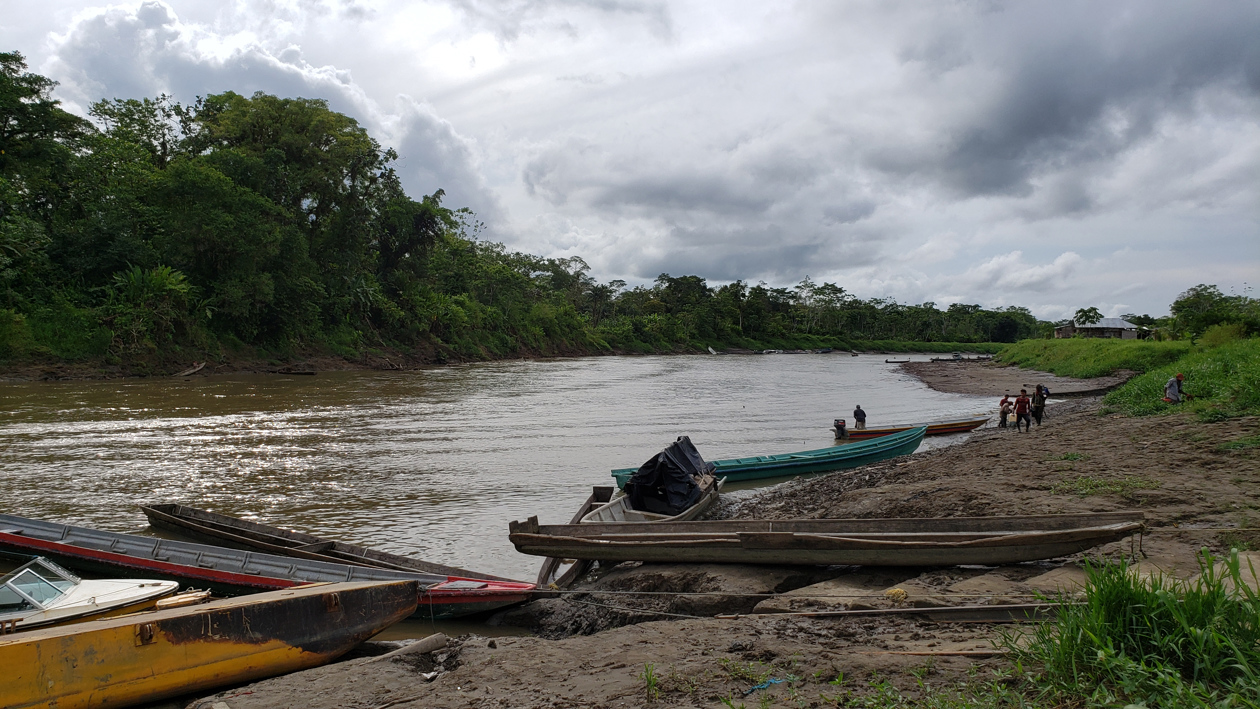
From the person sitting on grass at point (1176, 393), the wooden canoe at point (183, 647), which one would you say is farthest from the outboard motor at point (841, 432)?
the wooden canoe at point (183, 647)

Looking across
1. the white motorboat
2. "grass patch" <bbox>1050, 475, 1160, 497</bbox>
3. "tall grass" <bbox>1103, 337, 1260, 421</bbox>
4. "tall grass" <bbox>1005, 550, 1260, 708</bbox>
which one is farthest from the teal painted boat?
"tall grass" <bbox>1005, 550, 1260, 708</bbox>

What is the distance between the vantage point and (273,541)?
9.62 meters

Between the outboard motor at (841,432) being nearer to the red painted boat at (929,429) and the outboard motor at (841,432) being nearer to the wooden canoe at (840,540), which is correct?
the red painted boat at (929,429)

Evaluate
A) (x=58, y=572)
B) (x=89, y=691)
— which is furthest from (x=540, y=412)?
(x=89, y=691)

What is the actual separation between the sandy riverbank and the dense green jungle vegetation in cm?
3806

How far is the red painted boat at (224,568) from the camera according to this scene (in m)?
7.59

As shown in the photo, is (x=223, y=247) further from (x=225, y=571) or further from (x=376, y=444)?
(x=225, y=571)

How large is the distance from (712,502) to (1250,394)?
11.9 m

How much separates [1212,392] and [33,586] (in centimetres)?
2350

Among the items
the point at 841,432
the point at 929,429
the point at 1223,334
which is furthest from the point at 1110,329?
the point at 841,432

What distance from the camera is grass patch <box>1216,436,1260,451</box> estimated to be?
35.8ft

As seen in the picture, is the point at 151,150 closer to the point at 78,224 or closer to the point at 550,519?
the point at 78,224

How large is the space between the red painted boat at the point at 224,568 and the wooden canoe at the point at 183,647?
1195 millimetres

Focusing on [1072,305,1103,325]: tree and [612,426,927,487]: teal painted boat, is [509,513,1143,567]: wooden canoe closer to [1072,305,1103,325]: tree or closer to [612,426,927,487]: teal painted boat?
[612,426,927,487]: teal painted boat
